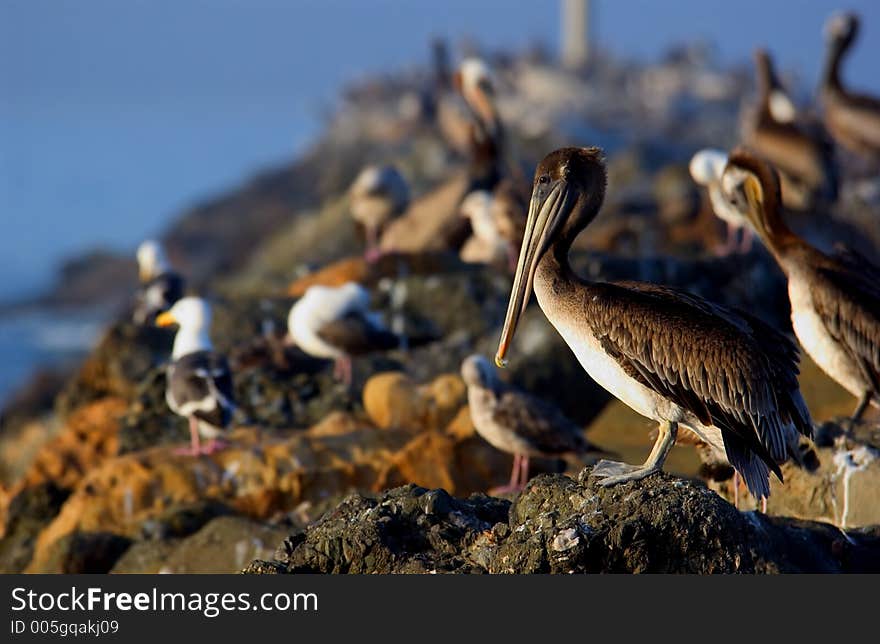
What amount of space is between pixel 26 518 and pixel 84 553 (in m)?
2.17

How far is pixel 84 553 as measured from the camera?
353 inches

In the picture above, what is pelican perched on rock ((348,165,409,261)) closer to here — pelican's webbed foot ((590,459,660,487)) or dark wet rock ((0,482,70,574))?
dark wet rock ((0,482,70,574))

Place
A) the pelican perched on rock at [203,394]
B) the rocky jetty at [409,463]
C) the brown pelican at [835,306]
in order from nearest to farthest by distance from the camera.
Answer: the rocky jetty at [409,463], the brown pelican at [835,306], the pelican perched on rock at [203,394]

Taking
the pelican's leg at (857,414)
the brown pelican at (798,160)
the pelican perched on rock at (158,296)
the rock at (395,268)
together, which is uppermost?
the brown pelican at (798,160)

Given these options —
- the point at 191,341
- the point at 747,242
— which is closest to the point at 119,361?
the point at 191,341

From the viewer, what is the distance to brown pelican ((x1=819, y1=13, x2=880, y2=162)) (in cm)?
1755

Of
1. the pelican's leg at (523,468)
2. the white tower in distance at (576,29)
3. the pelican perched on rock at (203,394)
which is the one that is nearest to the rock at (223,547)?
the pelican perched on rock at (203,394)

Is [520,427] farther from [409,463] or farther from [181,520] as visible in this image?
[181,520]

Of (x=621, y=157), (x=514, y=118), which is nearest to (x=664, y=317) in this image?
(x=621, y=157)

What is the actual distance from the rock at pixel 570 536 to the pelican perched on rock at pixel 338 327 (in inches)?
209

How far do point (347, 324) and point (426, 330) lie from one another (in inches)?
49.1

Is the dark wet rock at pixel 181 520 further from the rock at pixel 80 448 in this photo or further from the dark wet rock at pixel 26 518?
the rock at pixel 80 448

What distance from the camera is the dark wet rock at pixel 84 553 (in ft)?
29.2

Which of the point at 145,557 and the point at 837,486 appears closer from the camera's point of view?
the point at 837,486
